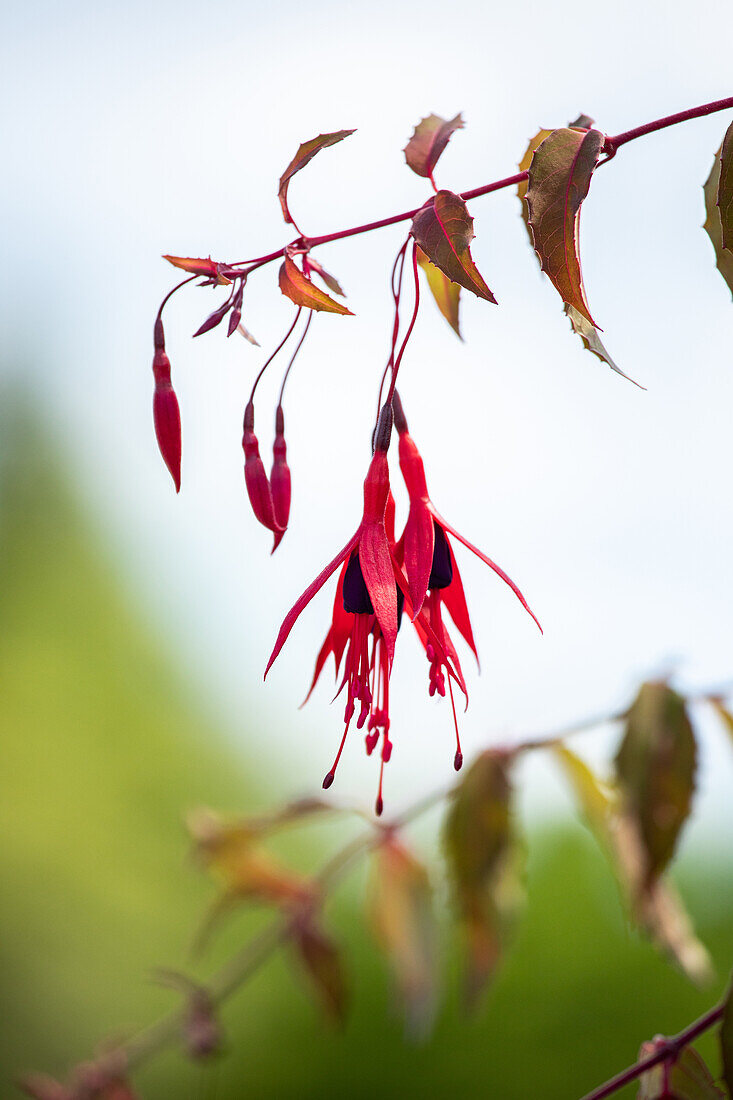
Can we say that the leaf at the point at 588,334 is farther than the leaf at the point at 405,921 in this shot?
No

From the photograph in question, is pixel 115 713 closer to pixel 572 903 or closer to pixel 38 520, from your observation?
pixel 38 520

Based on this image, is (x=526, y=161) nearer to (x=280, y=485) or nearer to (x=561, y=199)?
(x=561, y=199)

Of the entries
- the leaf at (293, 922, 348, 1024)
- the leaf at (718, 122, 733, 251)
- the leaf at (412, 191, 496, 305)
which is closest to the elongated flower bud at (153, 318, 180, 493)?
the leaf at (412, 191, 496, 305)

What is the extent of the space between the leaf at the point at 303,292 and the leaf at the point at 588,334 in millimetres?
106

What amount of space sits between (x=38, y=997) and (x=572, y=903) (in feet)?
7.19

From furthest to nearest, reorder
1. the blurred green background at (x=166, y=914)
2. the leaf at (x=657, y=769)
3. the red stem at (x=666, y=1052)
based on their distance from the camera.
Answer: the blurred green background at (x=166, y=914) → the leaf at (x=657, y=769) → the red stem at (x=666, y=1052)

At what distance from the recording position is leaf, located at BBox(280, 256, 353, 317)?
513 millimetres

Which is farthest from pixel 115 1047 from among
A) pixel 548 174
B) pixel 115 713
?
pixel 115 713

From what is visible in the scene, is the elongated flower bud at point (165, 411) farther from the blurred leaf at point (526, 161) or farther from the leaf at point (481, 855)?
the leaf at point (481, 855)

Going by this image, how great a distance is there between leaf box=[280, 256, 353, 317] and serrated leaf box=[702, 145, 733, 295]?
0.18 meters

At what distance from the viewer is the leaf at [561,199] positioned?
48 cm

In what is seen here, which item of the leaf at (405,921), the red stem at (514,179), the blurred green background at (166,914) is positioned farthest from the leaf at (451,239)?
the blurred green background at (166,914)

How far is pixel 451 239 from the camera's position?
477mm

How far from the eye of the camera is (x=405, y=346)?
20.1 inches
